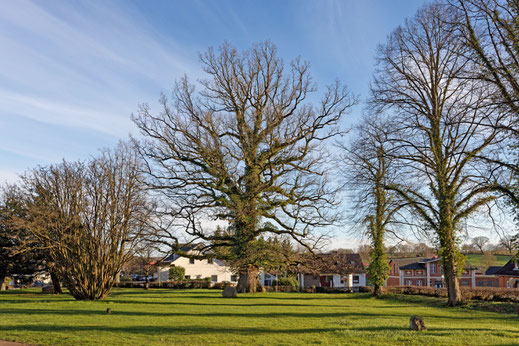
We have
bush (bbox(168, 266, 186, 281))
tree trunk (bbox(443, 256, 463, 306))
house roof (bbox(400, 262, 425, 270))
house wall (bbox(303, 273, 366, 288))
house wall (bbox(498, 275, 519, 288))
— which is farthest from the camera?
house roof (bbox(400, 262, 425, 270))

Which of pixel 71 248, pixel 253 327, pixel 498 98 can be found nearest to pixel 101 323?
pixel 253 327

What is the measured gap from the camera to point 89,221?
27500 mm

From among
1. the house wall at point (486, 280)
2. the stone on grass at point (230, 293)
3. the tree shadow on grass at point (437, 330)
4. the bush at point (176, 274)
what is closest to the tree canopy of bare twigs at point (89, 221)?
the stone on grass at point (230, 293)

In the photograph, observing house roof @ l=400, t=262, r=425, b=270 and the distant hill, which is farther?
the distant hill

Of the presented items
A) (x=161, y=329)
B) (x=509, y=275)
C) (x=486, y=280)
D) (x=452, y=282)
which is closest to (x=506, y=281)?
(x=509, y=275)

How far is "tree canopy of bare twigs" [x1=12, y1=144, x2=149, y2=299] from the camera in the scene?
26.8 metres

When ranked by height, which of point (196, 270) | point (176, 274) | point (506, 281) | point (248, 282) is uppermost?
point (248, 282)

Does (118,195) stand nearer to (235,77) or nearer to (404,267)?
(235,77)

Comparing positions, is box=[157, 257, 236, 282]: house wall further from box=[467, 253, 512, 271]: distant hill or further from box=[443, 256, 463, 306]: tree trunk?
box=[443, 256, 463, 306]: tree trunk

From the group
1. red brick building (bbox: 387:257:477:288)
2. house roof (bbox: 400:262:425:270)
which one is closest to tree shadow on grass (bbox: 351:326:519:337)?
red brick building (bbox: 387:257:477:288)

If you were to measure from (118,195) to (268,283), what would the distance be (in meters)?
53.4

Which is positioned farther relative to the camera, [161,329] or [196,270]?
[196,270]

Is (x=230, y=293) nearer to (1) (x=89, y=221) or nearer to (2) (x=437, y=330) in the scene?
(1) (x=89, y=221)

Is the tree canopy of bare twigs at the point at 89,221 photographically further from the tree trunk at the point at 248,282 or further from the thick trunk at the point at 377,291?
the thick trunk at the point at 377,291
